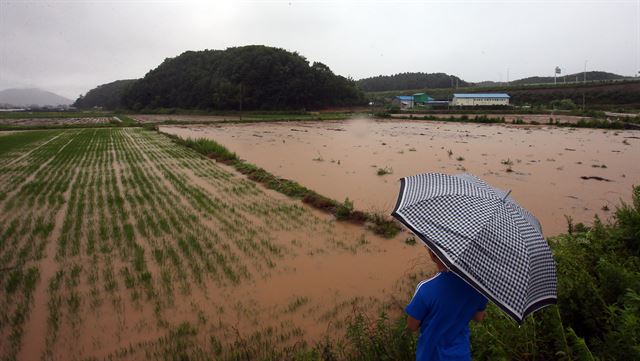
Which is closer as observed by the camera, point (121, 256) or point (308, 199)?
point (121, 256)

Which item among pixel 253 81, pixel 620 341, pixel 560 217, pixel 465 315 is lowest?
pixel 560 217

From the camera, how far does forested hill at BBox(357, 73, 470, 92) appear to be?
118m

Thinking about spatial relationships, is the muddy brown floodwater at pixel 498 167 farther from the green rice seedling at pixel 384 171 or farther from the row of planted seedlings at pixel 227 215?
the row of planted seedlings at pixel 227 215

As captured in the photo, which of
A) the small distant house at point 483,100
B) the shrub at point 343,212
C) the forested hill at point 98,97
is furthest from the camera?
the forested hill at point 98,97

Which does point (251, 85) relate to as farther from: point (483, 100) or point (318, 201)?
point (318, 201)

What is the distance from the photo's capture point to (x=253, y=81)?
2970 inches

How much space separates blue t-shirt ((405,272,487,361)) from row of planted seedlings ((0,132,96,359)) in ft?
14.0

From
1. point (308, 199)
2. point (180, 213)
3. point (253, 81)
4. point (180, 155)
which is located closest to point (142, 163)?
point (180, 155)

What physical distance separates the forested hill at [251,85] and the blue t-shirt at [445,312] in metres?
66.3

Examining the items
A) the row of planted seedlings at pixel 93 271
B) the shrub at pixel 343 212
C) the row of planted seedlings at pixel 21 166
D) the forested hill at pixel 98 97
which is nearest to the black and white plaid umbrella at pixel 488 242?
the row of planted seedlings at pixel 93 271

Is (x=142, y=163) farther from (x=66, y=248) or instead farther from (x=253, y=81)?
(x=253, y=81)

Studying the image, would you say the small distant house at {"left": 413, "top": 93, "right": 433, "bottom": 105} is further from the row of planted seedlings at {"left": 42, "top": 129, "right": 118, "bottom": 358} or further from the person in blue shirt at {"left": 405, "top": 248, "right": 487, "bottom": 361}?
the person in blue shirt at {"left": 405, "top": 248, "right": 487, "bottom": 361}

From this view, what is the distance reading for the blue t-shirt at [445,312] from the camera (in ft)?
6.12

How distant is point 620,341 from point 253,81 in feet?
256
